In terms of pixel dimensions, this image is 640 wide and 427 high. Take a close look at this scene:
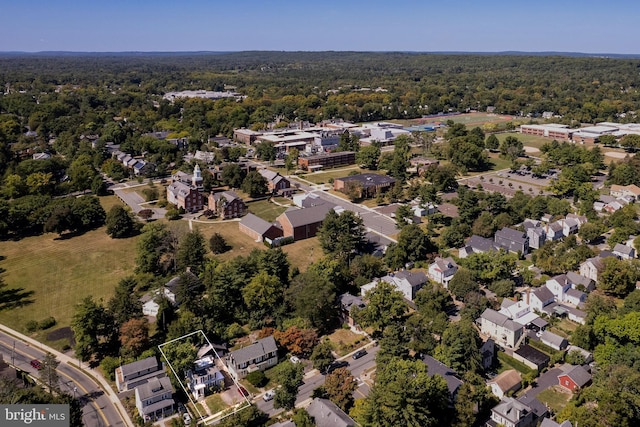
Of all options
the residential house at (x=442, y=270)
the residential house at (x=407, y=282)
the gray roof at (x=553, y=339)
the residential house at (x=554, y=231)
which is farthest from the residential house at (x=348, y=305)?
the residential house at (x=554, y=231)

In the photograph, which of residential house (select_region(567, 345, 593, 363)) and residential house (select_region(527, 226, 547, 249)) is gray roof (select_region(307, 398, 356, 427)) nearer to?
residential house (select_region(567, 345, 593, 363))

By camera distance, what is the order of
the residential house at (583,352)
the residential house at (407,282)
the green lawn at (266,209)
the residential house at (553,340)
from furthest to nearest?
the green lawn at (266,209) → the residential house at (407,282) → the residential house at (553,340) → the residential house at (583,352)

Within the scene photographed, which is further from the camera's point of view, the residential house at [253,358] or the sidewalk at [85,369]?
the residential house at [253,358]

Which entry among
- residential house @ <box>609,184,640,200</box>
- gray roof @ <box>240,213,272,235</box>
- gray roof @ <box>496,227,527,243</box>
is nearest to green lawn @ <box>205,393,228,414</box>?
gray roof @ <box>240,213,272,235</box>

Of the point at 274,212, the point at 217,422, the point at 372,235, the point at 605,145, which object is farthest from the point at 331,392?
the point at 605,145

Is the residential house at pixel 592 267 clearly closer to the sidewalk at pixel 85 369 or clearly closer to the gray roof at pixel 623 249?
the gray roof at pixel 623 249

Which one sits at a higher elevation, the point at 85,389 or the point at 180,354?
the point at 180,354

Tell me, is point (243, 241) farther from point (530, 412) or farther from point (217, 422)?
point (530, 412)

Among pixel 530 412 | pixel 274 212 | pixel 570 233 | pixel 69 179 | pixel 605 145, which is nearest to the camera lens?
pixel 530 412
